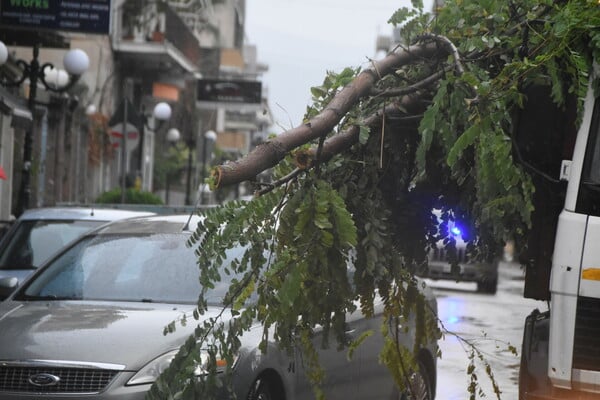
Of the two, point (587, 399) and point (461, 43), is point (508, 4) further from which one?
point (587, 399)

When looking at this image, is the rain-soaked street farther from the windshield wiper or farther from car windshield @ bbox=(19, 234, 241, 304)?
the windshield wiper

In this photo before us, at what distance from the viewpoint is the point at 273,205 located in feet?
21.7

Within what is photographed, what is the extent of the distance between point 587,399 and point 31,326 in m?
3.35

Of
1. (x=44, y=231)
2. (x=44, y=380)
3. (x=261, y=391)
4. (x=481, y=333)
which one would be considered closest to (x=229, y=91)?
(x=481, y=333)

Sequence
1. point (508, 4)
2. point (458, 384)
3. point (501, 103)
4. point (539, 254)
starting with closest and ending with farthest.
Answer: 1. point (501, 103)
2. point (508, 4)
3. point (539, 254)
4. point (458, 384)

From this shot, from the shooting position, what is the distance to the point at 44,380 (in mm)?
7594

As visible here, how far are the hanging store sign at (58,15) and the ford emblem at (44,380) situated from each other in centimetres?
1367

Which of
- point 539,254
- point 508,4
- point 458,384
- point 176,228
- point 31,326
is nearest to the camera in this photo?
point 508,4

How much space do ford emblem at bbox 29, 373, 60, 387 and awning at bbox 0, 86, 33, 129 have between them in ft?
42.8

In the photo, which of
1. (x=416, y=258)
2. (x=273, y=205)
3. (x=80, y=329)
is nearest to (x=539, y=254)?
(x=416, y=258)

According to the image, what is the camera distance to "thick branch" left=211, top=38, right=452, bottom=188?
6266mm

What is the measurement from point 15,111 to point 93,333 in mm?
13184

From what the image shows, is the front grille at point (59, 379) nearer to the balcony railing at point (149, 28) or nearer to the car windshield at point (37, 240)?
the car windshield at point (37, 240)

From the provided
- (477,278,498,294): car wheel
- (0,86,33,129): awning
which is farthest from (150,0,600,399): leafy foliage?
(477,278,498,294): car wheel
